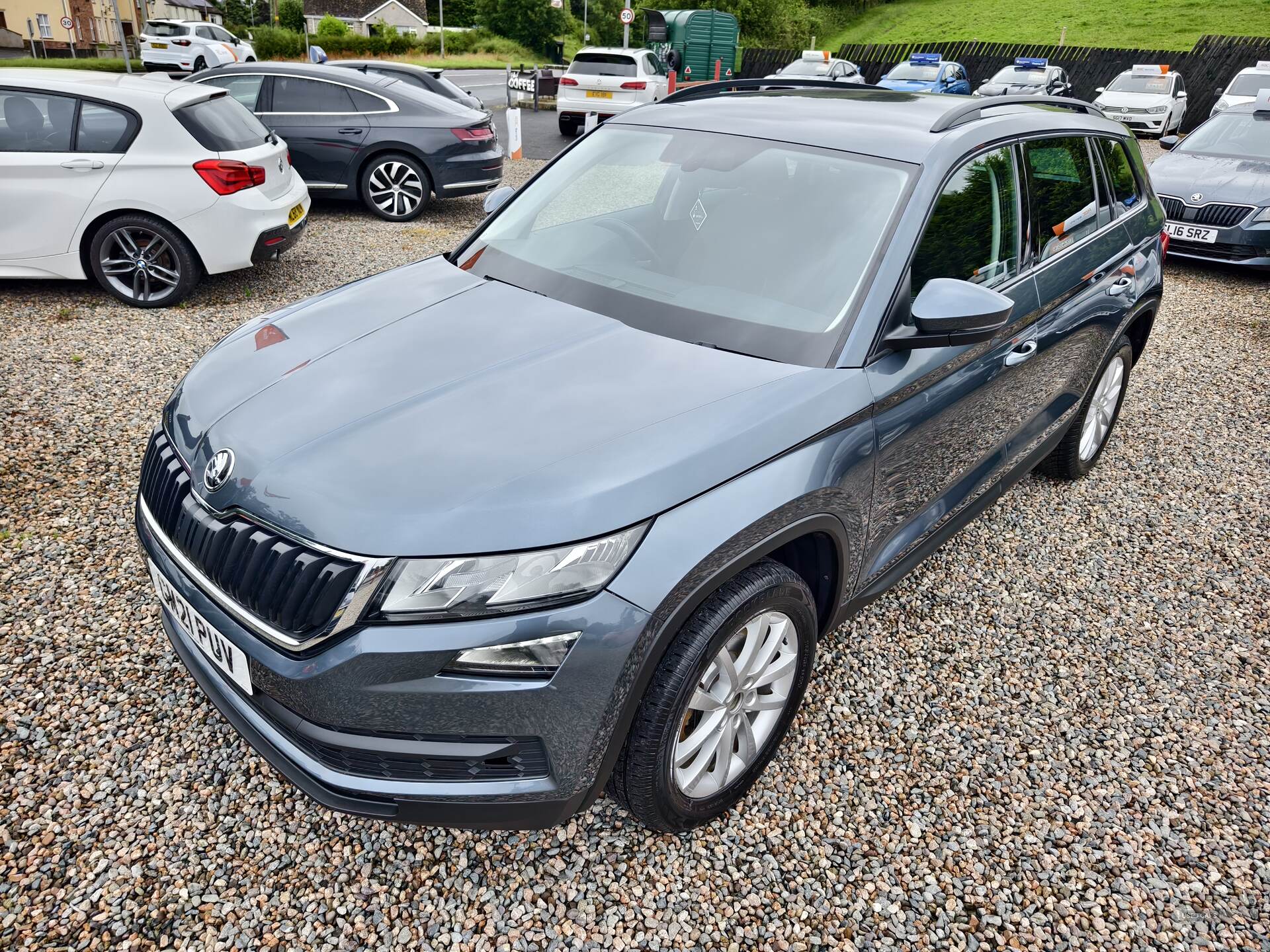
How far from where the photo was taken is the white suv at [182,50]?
33.8 meters

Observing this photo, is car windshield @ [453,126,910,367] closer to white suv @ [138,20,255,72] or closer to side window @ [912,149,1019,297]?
side window @ [912,149,1019,297]

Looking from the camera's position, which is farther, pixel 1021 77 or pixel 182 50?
pixel 182 50

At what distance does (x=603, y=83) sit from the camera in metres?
17.3

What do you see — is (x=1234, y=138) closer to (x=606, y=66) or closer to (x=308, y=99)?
(x=308, y=99)

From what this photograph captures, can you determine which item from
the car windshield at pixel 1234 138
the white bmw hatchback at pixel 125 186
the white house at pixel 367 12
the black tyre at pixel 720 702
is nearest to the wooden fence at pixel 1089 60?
the car windshield at pixel 1234 138

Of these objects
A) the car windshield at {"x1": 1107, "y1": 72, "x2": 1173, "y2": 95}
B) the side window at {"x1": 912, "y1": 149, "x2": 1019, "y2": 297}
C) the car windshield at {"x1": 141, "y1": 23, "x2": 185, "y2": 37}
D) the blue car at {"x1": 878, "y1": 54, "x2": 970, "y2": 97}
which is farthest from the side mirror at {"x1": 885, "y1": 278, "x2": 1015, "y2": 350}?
the car windshield at {"x1": 141, "y1": 23, "x2": 185, "y2": 37}

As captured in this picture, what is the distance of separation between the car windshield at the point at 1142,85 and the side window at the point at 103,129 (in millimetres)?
24383

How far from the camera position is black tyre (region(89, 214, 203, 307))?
641cm

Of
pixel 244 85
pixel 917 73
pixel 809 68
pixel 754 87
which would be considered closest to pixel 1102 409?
pixel 754 87

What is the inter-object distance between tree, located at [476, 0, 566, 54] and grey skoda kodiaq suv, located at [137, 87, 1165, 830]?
68848 millimetres

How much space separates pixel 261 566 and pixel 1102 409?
4411 millimetres

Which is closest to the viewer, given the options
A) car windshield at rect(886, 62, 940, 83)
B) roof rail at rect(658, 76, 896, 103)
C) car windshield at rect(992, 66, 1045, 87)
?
roof rail at rect(658, 76, 896, 103)

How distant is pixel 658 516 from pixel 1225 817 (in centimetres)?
214

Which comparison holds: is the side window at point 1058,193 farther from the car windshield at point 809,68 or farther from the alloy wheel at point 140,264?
the car windshield at point 809,68
